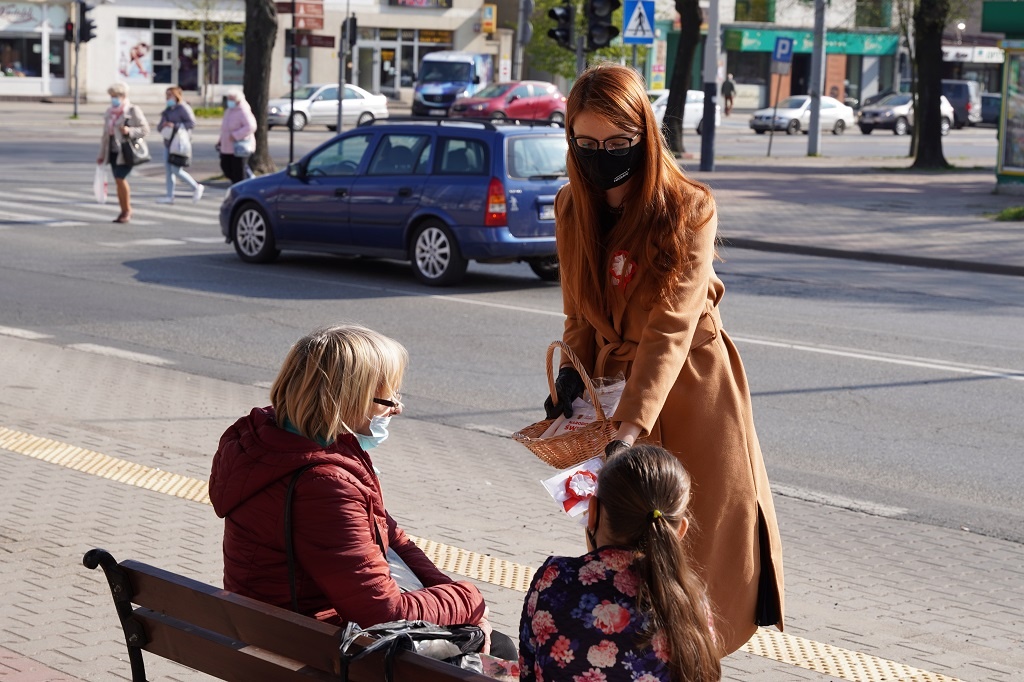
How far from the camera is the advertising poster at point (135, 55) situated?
5406 cm

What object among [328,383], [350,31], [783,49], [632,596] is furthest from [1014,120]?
[632,596]

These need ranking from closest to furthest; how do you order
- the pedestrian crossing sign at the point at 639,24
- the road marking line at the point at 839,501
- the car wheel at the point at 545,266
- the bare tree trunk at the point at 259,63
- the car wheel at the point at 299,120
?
1. the road marking line at the point at 839,501
2. the car wheel at the point at 545,266
3. the pedestrian crossing sign at the point at 639,24
4. the bare tree trunk at the point at 259,63
5. the car wheel at the point at 299,120

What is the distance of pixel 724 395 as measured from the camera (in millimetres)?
3029

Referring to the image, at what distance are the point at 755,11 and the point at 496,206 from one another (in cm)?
5981

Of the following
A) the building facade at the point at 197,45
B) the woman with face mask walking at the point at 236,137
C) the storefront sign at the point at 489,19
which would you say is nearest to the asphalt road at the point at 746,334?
the woman with face mask walking at the point at 236,137

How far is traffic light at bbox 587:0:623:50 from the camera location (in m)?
19.1

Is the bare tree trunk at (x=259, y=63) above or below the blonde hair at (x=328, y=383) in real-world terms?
above

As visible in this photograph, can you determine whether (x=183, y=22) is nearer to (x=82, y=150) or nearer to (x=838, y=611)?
(x=82, y=150)

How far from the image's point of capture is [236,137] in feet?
72.1

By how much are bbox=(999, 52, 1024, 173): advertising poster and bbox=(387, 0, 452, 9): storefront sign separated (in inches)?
1514

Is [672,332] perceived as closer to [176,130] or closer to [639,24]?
[176,130]

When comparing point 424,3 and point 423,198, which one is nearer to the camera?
point 423,198

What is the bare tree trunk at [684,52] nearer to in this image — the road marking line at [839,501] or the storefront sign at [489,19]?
the road marking line at [839,501]

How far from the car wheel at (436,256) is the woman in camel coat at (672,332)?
10535 millimetres
